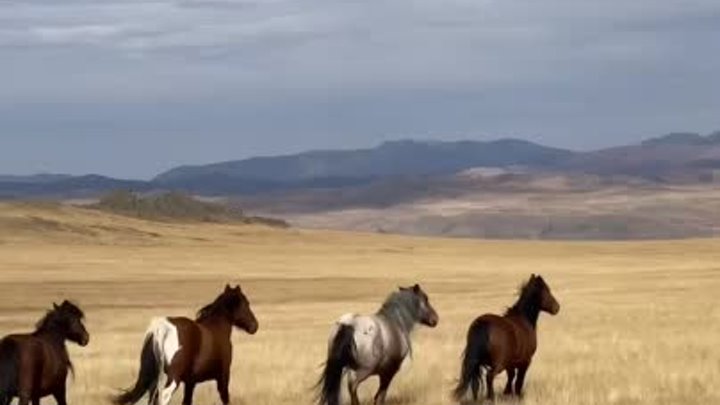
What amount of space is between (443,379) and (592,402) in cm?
343

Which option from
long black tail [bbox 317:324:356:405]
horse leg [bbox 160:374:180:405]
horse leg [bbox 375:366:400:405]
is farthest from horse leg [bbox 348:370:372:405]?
horse leg [bbox 160:374:180:405]

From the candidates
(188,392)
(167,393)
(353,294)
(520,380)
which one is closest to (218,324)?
(188,392)

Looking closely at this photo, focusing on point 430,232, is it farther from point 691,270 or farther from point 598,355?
point 598,355

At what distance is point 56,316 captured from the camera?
13.6 m

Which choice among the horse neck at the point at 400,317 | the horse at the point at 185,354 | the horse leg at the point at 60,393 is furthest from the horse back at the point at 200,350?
the horse neck at the point at 400,317

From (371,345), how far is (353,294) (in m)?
29.1

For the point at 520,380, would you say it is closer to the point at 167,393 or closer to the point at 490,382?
the point at 490,382

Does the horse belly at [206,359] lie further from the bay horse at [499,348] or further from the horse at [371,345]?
the bay horse at [499,348]

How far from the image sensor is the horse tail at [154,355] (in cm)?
1322

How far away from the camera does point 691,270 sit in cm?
5312

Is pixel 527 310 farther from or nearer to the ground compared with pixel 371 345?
farther from the ground

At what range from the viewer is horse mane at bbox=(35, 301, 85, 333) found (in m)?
13.6

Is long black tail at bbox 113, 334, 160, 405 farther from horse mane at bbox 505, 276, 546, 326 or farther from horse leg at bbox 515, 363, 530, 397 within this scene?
horse mane at bbox 505, 276, 546, 326

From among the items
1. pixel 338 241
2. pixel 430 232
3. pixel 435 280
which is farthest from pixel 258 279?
pixel 430 232
